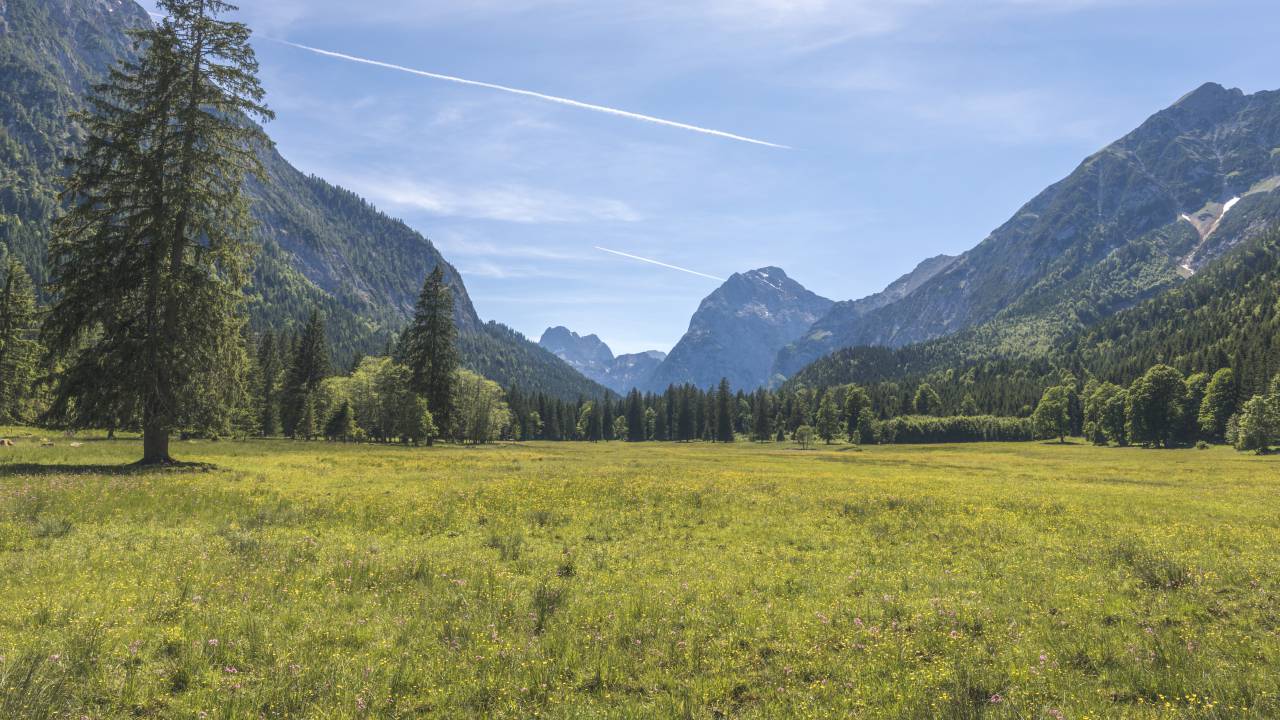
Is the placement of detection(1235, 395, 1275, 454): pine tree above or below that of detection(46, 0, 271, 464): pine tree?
below

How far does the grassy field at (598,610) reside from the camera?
7871 millimetres

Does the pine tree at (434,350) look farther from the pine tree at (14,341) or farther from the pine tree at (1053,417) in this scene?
the pine tree at (1053,417)

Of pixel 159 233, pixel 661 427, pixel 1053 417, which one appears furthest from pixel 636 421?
pixel 159 233

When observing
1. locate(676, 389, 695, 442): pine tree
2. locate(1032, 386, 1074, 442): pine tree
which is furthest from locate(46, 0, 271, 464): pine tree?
locate(1032, 386, 1074, 442): pine tree

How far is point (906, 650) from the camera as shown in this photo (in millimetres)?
9812

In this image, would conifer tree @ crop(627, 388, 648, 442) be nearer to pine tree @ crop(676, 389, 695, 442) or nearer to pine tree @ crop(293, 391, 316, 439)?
pine tree @ crop(676, 389, 695, 442)

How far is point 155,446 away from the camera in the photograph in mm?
28719

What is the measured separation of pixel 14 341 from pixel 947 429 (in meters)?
191

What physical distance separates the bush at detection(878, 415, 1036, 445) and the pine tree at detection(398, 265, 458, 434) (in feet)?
427

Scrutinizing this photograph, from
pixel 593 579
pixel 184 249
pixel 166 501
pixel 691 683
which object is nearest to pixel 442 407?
pixel 184 249

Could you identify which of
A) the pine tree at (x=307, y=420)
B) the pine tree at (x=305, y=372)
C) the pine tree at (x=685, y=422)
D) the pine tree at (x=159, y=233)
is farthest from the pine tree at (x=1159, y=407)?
the pine tree at (x=305, y=372)

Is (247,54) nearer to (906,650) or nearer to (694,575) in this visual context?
(694,575)

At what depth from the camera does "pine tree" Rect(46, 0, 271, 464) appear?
2669cm

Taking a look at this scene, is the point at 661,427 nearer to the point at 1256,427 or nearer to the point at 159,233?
the point at 1256,427
